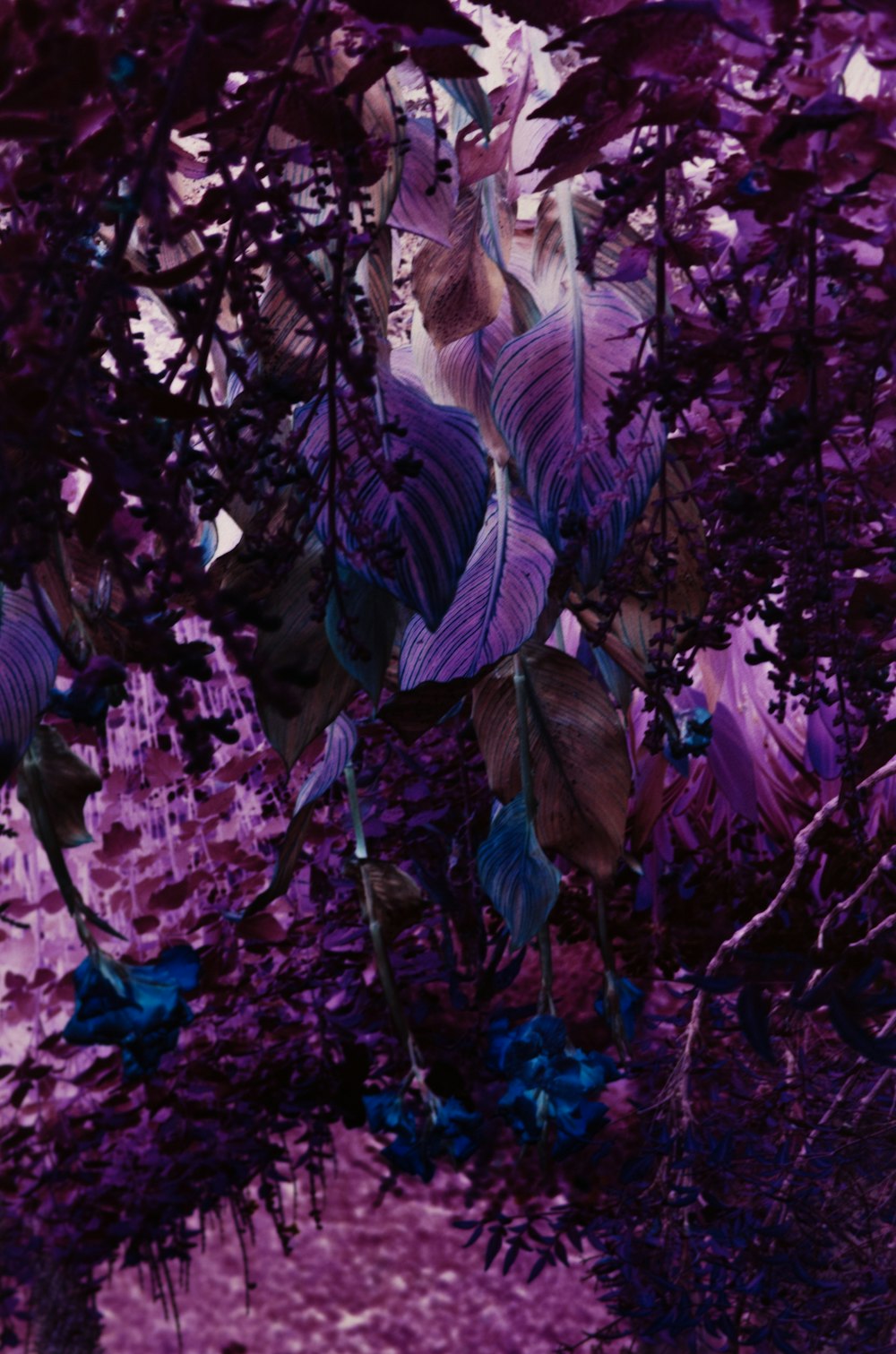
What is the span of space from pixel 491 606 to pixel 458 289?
18 centimetres

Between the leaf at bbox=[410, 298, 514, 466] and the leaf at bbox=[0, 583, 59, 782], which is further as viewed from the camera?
the leaf at bbox=[410, 298, 514, 466]

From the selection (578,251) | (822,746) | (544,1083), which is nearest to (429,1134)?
(544,1083)

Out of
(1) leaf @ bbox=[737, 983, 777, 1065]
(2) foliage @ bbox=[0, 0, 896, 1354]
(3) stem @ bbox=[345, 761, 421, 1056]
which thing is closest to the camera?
(2) foliage @ bbox=[0, 0, 896, 1354]

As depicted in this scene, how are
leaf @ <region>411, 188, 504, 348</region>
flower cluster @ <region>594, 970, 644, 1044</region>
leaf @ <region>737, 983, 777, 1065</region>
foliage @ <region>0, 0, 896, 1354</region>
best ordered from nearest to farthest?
foliage @ <region>0, 0, 896, 1354</region> → leaf @ <region>737, 983, 777, 1065</region> → leaf @ <region>411, 188, 504, 348</region> → flower cluster @ <region>594, 970, 644, 1044</region>

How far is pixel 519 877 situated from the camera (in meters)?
0.82

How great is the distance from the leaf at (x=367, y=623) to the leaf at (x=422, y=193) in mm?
196

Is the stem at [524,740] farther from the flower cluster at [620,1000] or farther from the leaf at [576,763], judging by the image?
the flower cluster at [620,1000]

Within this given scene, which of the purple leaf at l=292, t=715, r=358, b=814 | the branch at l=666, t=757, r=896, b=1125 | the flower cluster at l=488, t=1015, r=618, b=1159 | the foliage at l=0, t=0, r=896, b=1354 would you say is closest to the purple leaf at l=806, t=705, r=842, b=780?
the foliage at l=0, t=0, r=896, b=1354

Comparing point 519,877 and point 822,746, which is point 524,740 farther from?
point 822,746

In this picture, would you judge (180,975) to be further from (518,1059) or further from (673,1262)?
(673,1262)

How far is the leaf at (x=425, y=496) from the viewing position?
0.66m

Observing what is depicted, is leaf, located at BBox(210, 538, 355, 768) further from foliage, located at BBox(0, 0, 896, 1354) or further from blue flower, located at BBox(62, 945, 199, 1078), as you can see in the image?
blue flower, located at BBox(62, 945, 199, 1078)

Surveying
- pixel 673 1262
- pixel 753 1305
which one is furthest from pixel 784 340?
pixel 753 1305

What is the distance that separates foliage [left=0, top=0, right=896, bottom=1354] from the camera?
428 millimetres
